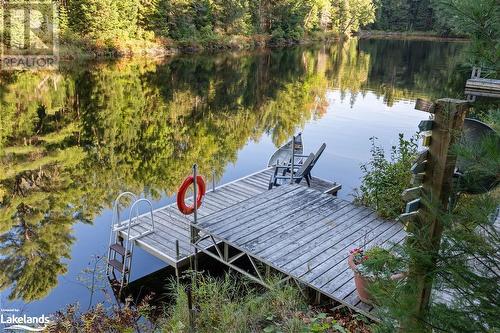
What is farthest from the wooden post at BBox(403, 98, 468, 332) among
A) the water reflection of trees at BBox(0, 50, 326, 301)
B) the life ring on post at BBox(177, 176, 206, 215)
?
the water reflection of trees at BBox(0, 50, 326, 301)

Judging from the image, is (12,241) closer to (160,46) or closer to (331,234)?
(331,234)

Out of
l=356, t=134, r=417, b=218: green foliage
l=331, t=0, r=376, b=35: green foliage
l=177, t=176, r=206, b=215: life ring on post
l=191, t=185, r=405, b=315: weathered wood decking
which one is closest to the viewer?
l=191, t=185, r=405, b=315: weathered wood decking

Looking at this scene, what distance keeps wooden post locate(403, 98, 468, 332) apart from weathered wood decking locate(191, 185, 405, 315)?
91.4 inches

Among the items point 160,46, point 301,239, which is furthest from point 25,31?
point 301,239

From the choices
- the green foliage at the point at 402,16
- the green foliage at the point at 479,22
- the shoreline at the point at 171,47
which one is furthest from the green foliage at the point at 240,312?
the green foliage at the point at 402,16

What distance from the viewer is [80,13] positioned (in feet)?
83.1

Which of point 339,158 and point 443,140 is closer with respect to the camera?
point 443,140

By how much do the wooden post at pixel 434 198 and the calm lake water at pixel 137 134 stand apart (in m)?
0.31

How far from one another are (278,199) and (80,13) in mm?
23780

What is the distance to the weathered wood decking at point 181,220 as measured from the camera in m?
5.71

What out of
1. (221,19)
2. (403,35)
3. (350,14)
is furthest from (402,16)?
(221,19)

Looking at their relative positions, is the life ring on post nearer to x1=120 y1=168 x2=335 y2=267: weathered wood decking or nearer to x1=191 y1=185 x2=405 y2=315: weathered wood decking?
x1=191 y1=185 x2=405 y2=315: weathered wood decking

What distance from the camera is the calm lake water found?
6.39m

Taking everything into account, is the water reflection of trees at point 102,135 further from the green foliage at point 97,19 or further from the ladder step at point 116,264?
the green foliage at point 97,19
